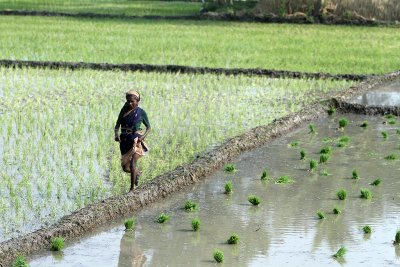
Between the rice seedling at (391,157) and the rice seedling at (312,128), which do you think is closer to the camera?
the rice seedling at (391,157)

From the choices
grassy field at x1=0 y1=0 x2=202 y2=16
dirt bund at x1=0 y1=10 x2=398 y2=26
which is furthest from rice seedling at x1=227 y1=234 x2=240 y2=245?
grassy field at x1=0 y1=0 x2=202 y2=16

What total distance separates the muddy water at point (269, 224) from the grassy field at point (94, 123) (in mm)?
589

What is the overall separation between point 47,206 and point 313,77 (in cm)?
850

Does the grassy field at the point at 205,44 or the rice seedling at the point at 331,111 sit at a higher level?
the rice seedling at the point at 331,111

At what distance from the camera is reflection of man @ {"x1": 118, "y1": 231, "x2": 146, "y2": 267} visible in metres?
6.30

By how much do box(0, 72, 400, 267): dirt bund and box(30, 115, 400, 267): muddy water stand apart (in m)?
0.08

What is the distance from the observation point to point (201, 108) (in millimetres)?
12336

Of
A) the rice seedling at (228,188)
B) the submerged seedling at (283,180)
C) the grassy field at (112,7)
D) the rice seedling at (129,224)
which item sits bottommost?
the grassy field at (112,7)

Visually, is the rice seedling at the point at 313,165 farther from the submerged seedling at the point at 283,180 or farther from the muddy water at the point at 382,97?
the muddy water at the point at 382,97

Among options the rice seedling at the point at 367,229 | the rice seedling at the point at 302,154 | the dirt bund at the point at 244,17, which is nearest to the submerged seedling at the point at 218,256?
the rice seedling at the point at 367,229

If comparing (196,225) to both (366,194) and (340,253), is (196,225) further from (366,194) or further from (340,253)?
(366,194)

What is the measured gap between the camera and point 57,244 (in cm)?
643

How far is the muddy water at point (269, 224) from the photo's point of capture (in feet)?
21.2

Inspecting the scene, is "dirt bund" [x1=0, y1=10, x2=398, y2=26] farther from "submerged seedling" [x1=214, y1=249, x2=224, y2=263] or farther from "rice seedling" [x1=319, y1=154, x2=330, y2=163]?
"submerged seedling" [x1=214, y1=249, x2=224, y2=263]
